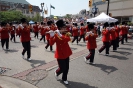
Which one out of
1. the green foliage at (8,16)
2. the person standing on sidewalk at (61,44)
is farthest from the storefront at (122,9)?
the person standing on sidewalk at (61,44)

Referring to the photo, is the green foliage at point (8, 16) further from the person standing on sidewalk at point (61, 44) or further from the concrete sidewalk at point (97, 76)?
the person standing on sidewalk at point (61, 44)

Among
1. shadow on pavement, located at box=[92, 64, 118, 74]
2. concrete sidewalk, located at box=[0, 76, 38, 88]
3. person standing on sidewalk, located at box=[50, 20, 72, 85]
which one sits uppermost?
person standing on sidewalk, located at box=[50, 20, 72, 85]

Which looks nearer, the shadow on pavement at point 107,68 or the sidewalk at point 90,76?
the sidewalk at point 90,76

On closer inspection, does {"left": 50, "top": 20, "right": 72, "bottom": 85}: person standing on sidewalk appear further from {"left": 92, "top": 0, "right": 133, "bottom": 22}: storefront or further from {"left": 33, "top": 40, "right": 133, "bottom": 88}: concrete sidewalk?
{"left": 92, "top": 0, "right": 133, "bottom": 22}: storefront

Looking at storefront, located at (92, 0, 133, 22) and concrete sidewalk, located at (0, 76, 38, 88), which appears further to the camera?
storefront, located at (92, 0, 133, 22)

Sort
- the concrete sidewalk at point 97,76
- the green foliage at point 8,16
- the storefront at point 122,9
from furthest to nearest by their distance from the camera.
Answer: the green foliage at point 8,16
the storefront at point 122,9
the concrete sidewalk at point 97,76

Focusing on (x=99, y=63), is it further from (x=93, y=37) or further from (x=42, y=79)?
(x=42, y=79)

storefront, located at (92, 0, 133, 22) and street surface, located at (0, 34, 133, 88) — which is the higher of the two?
storefront, located at (92, 0, 133, 22)

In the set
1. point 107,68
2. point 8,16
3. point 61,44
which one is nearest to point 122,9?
point 8,16

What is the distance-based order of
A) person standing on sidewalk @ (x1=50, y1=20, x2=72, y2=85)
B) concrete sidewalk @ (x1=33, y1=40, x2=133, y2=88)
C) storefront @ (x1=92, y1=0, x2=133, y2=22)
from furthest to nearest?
storefront @ (x1=92, y1=0, x2=133, y2=22)
concrete sidewalk @ (x1=33, y1=40, x2=133, y2=88)
person standing on sidewalk @ (x1=50, y1=20, x2=72, y2=85)

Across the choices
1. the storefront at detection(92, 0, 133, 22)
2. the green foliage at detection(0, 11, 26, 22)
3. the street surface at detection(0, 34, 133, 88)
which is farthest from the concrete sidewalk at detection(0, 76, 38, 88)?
the green foliage at detection(0, 11, 26, 22)

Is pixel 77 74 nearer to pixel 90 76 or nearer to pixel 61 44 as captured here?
pixel 90 76

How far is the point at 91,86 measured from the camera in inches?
182

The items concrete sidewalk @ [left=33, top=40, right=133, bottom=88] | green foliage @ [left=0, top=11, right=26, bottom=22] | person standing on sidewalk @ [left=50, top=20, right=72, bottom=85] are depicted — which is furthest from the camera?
green foliage @ [left=0, top=11, right=26, bottom=22]
